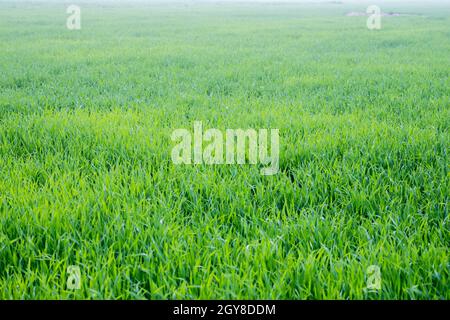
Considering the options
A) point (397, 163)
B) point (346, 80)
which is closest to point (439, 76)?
point (346, 80)

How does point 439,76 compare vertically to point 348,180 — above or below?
above

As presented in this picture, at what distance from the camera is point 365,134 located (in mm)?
3389

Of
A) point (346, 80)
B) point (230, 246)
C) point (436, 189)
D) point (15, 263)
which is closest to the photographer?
point (15, 263)

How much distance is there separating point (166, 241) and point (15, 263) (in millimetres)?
707

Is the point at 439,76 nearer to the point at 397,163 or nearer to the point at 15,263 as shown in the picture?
the point at 397,163

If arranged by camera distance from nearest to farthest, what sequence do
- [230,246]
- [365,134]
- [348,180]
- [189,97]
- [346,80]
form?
1. [230,246]
2. [348,180]
3. [365,134]
4. [189,97]
5. [346,80]

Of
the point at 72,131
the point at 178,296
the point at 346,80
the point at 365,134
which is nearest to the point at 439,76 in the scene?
the point at 346,80

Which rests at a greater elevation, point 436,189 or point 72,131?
point 72,131

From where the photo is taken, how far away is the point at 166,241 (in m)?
1.92

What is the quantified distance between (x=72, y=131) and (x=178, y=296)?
247cm

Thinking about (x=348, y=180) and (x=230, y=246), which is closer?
(x=230, y=246)

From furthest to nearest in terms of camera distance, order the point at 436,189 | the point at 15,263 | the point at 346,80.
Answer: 1. the point at 346,80
2. the point at 436,189
3. the point at 15,263
